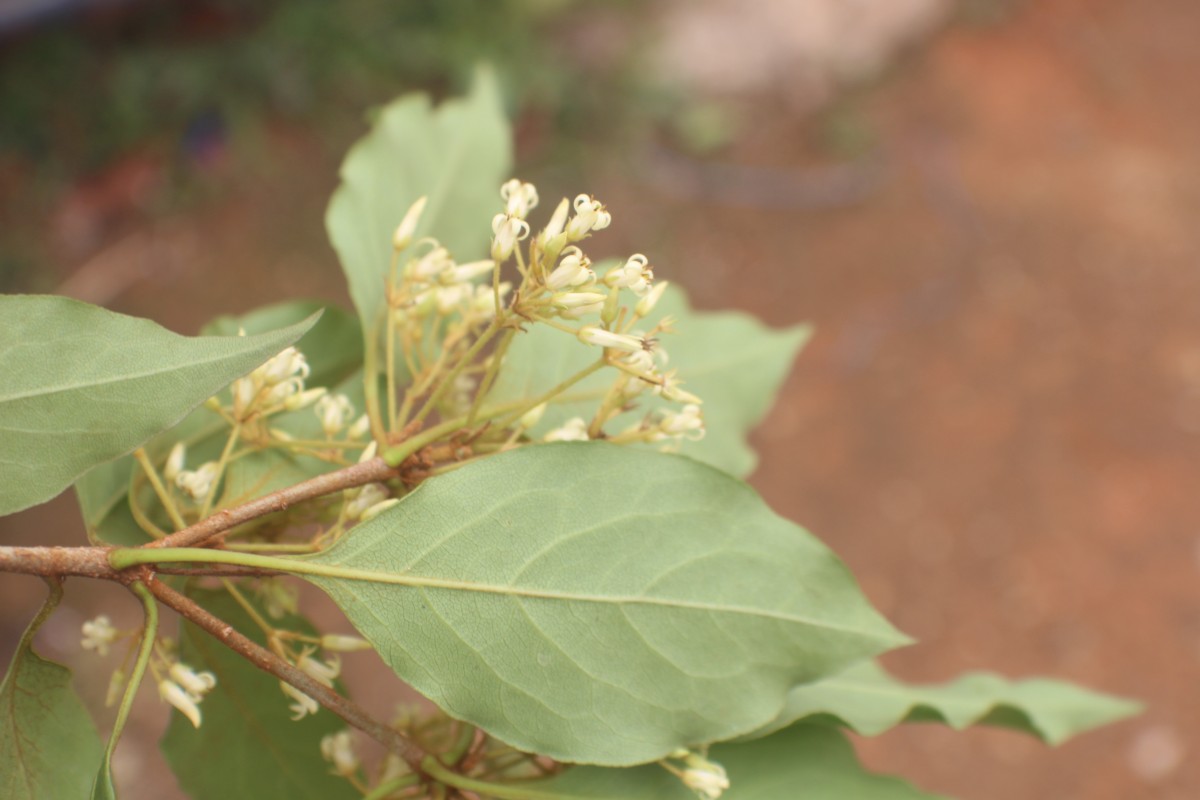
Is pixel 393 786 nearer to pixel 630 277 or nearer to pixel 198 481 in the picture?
pixel 198 481

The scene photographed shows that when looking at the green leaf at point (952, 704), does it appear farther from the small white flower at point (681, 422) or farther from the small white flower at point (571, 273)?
the small white flower at point (571, 273)

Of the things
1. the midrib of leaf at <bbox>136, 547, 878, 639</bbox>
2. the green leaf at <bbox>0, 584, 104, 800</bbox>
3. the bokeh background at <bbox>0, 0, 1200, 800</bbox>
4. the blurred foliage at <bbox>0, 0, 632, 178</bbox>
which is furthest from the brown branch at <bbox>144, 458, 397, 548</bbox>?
the blurred foliage at <bbox>0, 0, 632, 178</bbox>

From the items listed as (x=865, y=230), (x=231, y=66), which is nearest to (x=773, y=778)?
(x=231, y=66)

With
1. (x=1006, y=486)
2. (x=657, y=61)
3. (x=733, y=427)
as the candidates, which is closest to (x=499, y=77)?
(x=657, y=61)

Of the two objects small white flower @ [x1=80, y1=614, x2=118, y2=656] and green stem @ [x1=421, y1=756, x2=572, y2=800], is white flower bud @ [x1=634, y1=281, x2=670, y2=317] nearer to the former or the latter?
green stem @ [x1=421, y1=756, x2=572, y2=800]

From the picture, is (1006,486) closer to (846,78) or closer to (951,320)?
(951,320)

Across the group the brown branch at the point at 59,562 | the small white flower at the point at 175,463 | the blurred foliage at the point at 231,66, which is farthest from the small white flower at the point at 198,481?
the blurred foliage at the point at 231,66
